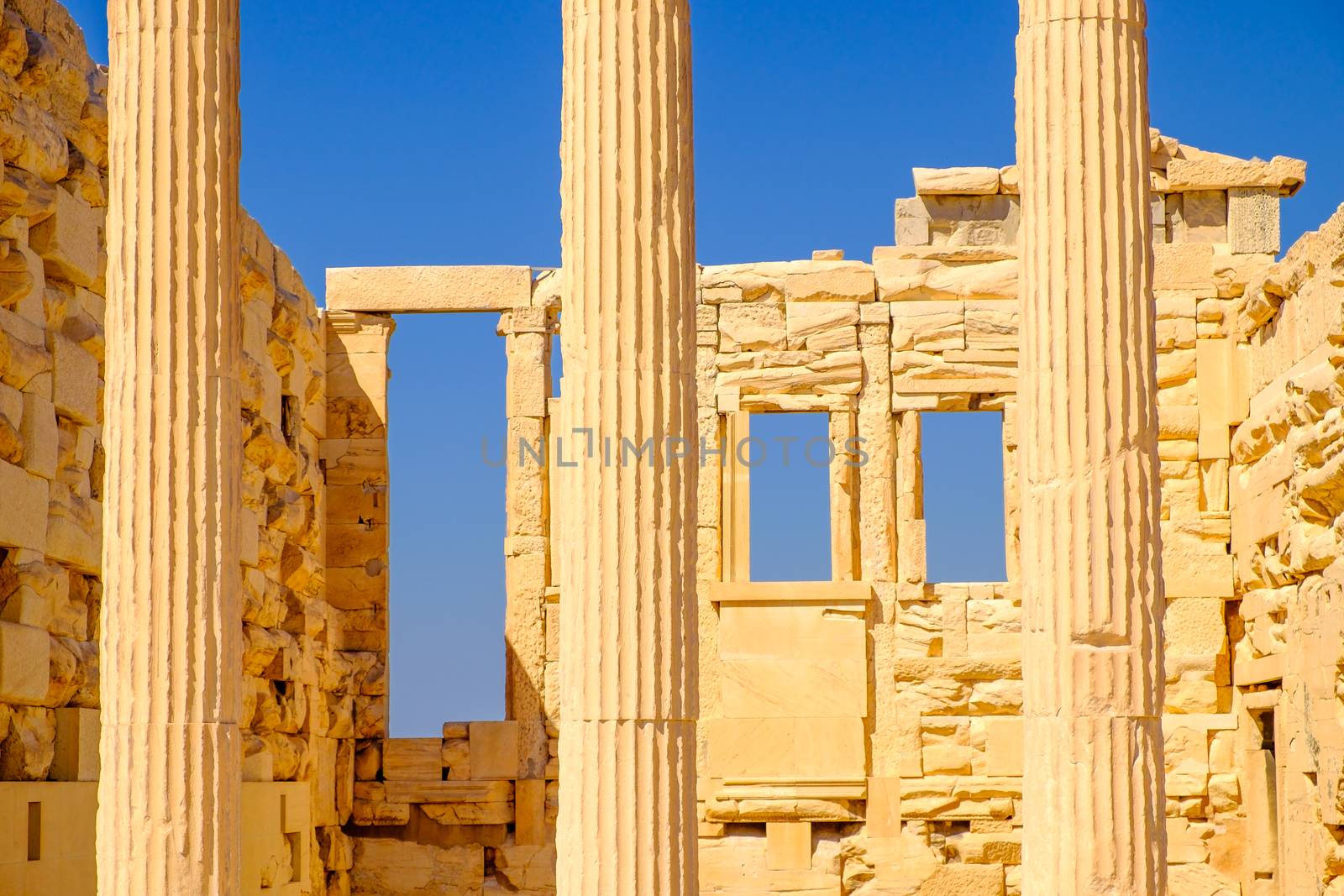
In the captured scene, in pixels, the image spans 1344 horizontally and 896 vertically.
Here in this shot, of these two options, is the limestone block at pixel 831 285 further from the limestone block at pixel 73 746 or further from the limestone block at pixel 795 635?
the limestone block at pixel 73 746

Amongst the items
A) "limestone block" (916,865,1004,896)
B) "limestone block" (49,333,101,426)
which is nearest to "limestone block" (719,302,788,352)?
"limestone block" (916,865,1004,896)

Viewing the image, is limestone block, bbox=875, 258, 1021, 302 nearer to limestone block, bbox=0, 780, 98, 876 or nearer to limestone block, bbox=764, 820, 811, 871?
limestone block, bbox=764, 820, 811, 871

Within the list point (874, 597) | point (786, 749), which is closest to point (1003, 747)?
point (874, 597)

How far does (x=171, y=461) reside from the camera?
1269 centimetres

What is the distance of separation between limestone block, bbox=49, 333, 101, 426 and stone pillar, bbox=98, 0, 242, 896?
66.1 inches

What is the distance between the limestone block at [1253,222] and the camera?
66.5 ft

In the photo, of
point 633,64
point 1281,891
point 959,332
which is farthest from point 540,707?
point 633,64

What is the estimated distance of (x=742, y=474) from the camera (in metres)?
20.4

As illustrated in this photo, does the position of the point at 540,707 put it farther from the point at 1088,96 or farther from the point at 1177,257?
the point at 1088,96

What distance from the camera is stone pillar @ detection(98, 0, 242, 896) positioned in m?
12.4

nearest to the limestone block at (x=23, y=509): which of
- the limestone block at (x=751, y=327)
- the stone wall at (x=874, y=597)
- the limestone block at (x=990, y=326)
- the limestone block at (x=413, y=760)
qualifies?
the stone wall at (x=874, y=597)

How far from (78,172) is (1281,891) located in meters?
12.9

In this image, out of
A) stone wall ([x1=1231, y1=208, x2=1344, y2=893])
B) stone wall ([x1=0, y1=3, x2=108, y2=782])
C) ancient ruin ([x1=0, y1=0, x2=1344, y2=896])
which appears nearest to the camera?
ancient ruin ([x1=0, y1=0, x2=1344, y2=896])

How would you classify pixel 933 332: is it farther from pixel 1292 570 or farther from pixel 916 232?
pixel 1292 570
